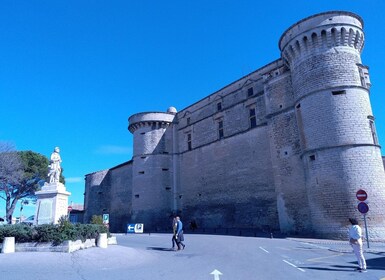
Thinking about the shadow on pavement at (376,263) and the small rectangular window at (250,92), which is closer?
the shadow on pavement at (376,263)

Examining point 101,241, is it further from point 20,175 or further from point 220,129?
point 20,175

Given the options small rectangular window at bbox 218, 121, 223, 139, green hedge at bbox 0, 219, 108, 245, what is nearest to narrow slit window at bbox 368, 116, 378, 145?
small rectangular window at bbox 218, 121, 223, 139

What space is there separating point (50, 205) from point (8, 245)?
2.28m

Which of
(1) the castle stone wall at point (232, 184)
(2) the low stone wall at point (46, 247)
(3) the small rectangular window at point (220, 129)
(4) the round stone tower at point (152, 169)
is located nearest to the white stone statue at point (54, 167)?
(2) the low stone wall at point (46, 247)

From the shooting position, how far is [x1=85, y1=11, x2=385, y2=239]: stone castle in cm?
1698

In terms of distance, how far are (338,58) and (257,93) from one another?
294 inches

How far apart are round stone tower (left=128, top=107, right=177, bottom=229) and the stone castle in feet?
0.36

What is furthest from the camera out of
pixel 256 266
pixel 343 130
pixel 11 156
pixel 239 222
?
pixel 11 156

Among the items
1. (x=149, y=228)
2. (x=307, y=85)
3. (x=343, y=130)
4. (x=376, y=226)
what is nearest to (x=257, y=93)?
(x=307, y=85)

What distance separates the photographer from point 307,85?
19297 millimetres

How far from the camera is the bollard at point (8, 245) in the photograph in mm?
9164

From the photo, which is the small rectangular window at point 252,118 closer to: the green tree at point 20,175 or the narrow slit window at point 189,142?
the narrow slit window at point 189,142

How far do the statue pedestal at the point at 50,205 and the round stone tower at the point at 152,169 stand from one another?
1905 centimetres

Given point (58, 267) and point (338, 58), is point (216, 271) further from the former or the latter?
point (338, 58)
